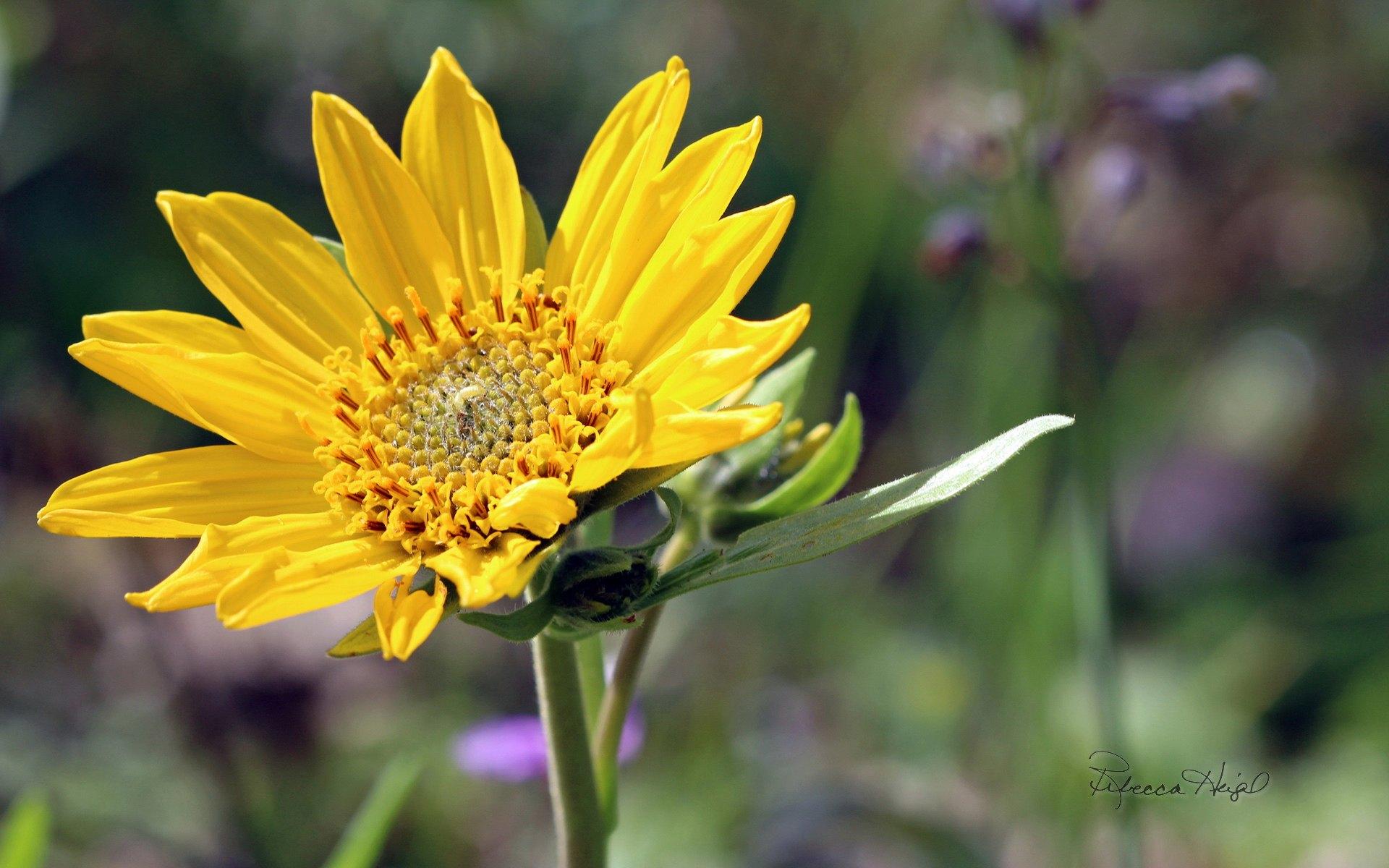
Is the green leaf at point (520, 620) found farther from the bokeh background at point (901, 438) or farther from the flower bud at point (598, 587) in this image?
the bokeh background at point (901, 438)

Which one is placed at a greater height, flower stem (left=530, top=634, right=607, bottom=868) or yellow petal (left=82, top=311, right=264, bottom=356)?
yellow petal (left=82, top=311, right=264, bottom=356)

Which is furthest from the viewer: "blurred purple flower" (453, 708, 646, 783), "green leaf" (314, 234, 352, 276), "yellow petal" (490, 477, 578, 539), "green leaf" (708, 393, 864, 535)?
"blurred purple flower" (453, 708, 646, 783)

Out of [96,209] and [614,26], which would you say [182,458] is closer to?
[96,209]

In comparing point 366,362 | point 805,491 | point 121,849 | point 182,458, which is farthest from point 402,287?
point 121,849

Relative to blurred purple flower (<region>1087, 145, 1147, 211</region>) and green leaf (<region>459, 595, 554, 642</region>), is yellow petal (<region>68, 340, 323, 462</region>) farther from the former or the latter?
blurred purple flower (<region>1087, 145, 1147, 211</region>)
